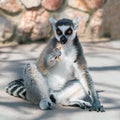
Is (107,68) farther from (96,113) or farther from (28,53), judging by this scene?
(96,113)

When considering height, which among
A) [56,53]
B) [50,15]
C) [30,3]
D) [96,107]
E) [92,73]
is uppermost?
[56,53]

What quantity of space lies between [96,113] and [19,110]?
0.71 m

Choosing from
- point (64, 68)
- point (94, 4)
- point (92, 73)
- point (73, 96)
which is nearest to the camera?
point (64, 68)

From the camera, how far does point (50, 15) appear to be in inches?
302

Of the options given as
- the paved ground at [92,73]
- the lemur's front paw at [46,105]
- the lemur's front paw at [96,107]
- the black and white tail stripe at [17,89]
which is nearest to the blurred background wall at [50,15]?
the paved ground at [92,73]

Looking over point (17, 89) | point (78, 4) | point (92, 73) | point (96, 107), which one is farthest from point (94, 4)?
point (96, 107)

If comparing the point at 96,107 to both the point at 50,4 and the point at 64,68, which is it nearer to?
the point at 64,68

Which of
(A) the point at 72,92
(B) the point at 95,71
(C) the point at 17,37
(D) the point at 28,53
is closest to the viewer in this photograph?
(A) the point at 72,92

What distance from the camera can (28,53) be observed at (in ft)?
22.5

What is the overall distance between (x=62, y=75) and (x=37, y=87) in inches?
10.5

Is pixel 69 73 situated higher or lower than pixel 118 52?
higher

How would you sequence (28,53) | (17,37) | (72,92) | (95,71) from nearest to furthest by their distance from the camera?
(72,92) → (95,71) → (28,53) → (17,37)

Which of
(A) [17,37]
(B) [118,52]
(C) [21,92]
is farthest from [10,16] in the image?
(C) [21,92]

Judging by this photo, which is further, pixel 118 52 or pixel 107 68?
pixel 118 52
